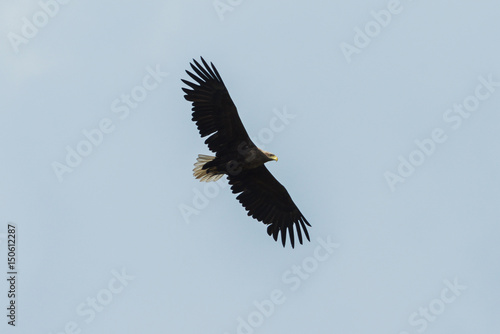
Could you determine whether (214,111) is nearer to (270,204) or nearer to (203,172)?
(203,172)

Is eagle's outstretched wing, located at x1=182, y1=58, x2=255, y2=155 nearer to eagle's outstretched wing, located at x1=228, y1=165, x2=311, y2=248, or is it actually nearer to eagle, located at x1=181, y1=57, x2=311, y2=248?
eagle, located at x1=181, y1=57, x2=311, y2=248

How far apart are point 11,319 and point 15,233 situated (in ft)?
6.46

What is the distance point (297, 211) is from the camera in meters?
20.0

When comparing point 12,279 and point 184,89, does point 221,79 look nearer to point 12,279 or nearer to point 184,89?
point 184,89

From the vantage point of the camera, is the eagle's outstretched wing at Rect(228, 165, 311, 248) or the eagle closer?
the eagle

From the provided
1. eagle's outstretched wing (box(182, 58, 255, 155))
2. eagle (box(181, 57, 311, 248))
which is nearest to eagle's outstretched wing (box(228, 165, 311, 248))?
eagle (box(181, 57, 311, 248))

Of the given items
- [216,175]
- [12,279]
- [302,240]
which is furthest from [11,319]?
[302,240]

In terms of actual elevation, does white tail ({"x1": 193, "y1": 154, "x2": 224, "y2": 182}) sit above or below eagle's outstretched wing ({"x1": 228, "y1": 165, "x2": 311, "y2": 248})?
above

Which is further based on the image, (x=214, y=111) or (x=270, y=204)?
(x=270, y=204)

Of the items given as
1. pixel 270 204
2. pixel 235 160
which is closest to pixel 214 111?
pixel 235 160

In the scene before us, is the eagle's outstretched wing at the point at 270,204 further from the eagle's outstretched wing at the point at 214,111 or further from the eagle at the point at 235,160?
the eagle's outstretched wing at the point at 214,111

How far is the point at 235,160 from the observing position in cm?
1883

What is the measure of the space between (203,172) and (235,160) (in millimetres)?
1048

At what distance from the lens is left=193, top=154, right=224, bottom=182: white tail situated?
19469 mm
